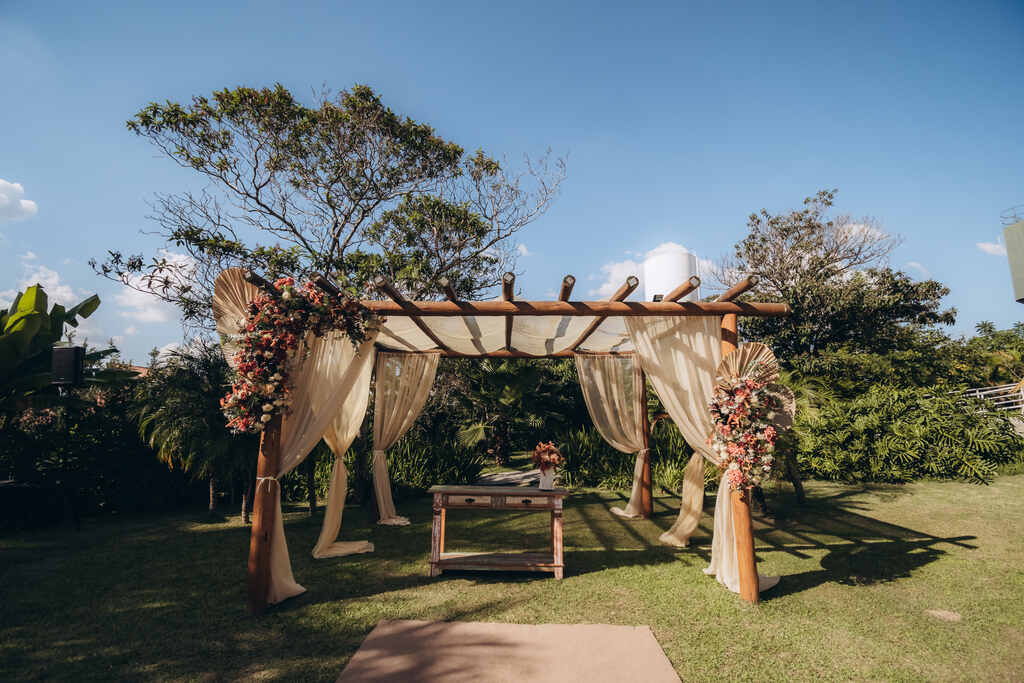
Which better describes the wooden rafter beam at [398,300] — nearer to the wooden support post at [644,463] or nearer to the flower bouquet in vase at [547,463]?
the flower bouquet in vase at [547,463]

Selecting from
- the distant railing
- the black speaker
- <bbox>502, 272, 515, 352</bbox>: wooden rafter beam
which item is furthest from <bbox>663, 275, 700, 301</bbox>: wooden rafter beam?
the distant railing

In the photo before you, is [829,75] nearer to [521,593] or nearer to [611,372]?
[611,372]

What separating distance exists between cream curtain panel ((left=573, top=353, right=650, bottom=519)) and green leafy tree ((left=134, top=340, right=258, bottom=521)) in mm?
4869

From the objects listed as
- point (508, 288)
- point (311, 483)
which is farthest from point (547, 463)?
point (311, 483)

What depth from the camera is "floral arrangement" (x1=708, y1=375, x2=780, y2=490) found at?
3631 millimetres

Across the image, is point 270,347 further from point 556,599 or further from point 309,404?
point 556,599

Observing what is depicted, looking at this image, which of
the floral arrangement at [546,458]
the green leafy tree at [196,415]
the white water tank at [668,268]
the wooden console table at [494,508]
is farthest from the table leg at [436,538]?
the green leafy tree at [196,415]

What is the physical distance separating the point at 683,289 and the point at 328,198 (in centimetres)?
960

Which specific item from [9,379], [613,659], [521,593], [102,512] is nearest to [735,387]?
[613,659]

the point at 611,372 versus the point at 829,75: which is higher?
the point at 829,75

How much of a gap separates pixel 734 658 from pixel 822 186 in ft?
69.1

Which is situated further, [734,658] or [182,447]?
[182,447]

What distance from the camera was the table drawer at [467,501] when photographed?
176 inches

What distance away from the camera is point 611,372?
6.83m
